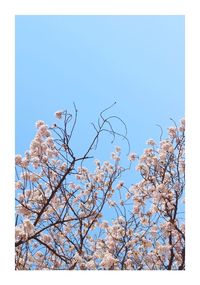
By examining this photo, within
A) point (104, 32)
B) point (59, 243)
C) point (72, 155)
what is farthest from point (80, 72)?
point (59, 243)

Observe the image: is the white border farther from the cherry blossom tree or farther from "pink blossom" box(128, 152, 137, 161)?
"pink blossom" box(128, 152, 137, 161)

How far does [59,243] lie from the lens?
94.2 inches

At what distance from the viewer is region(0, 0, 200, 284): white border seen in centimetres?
188

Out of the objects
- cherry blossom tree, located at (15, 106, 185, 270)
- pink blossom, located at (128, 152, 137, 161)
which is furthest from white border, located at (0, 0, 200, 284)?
pink blossom, located at (128, 152, 137, 161)

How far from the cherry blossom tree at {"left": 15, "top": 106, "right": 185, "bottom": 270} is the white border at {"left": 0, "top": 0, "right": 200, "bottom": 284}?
12.6 inches
